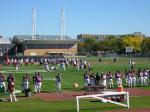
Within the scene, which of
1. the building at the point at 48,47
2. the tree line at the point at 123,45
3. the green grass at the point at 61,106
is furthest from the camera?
the tree line at the point at 123,45

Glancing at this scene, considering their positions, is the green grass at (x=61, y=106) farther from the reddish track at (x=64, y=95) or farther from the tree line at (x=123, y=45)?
the tree line at (x=123, y=45)

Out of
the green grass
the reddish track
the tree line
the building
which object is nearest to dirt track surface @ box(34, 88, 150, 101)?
the reddish track

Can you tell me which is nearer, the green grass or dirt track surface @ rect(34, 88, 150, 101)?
the green grass

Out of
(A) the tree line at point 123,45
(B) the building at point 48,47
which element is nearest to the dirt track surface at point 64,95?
(B) the building at point 48,47

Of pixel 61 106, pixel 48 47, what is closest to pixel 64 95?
pixel 61 106

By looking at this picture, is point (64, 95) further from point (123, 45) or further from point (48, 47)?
point (123, 45)

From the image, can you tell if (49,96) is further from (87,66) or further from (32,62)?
(32,62)

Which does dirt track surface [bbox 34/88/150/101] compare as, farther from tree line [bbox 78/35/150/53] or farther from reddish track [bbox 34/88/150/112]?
tree line [bbox 78/35/150/53]

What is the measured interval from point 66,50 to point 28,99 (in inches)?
4788

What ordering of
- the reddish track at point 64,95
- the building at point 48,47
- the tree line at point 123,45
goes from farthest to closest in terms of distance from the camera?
1. the tree line at point 123,45
2. the building at point 48,47
3. the reddish track at point 64,95

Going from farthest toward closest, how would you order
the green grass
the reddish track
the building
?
1. the building
2. the reddish track
3. the green grass

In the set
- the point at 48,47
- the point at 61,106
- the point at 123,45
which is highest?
the point at 123,45

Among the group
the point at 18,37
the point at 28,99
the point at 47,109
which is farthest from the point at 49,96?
the point at 18,37

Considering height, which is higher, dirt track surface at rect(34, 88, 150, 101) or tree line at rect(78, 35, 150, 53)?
tree line at rect(78, 35, 150, 53)
